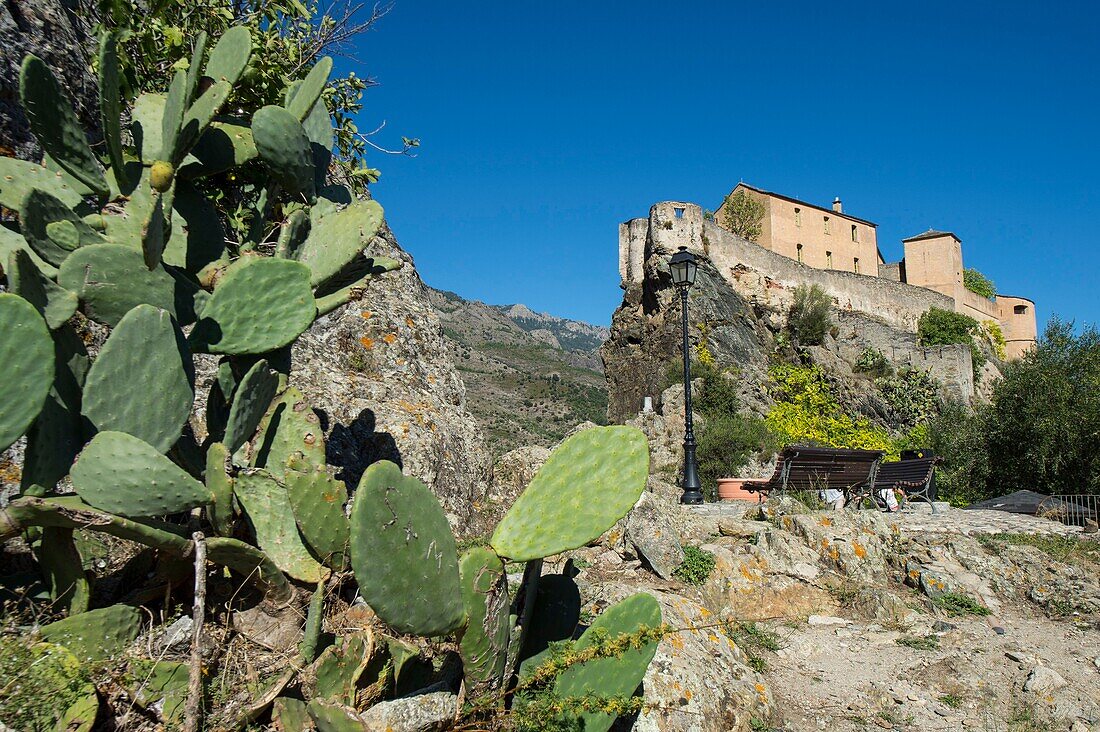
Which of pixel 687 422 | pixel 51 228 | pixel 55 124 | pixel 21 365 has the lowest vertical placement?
pixel 21 365

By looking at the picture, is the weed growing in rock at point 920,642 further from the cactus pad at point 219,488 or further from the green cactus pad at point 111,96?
the green cactus pad at point 111,96

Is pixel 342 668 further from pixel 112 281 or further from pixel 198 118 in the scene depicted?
pixel 198 118

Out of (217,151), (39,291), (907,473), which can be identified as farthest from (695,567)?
(907,473)

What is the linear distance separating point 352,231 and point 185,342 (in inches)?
28.1

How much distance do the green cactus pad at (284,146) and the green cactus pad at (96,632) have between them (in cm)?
151

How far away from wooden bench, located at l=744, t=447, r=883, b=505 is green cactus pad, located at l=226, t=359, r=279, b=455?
7015 millimetres

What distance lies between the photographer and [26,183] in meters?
2.03

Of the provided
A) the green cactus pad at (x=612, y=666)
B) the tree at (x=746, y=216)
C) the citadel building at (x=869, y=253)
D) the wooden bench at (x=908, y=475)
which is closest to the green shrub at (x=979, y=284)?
the citadel building at (x=869, y=253)

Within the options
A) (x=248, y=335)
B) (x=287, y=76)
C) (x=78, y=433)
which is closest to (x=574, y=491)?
(x=248, y=335)

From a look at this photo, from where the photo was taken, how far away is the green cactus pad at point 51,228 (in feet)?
6.01

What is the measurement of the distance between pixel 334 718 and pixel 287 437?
90 cm

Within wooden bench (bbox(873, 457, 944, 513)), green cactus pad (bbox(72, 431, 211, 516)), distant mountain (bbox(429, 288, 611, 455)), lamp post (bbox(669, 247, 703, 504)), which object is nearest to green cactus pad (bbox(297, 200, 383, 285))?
green cactus pad (bbox(72, 431, 211, 516))

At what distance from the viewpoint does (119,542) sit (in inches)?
91.7

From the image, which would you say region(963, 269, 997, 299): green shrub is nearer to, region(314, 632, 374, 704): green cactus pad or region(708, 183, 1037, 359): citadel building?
region(708, 183, 1037, 359): citadel building
